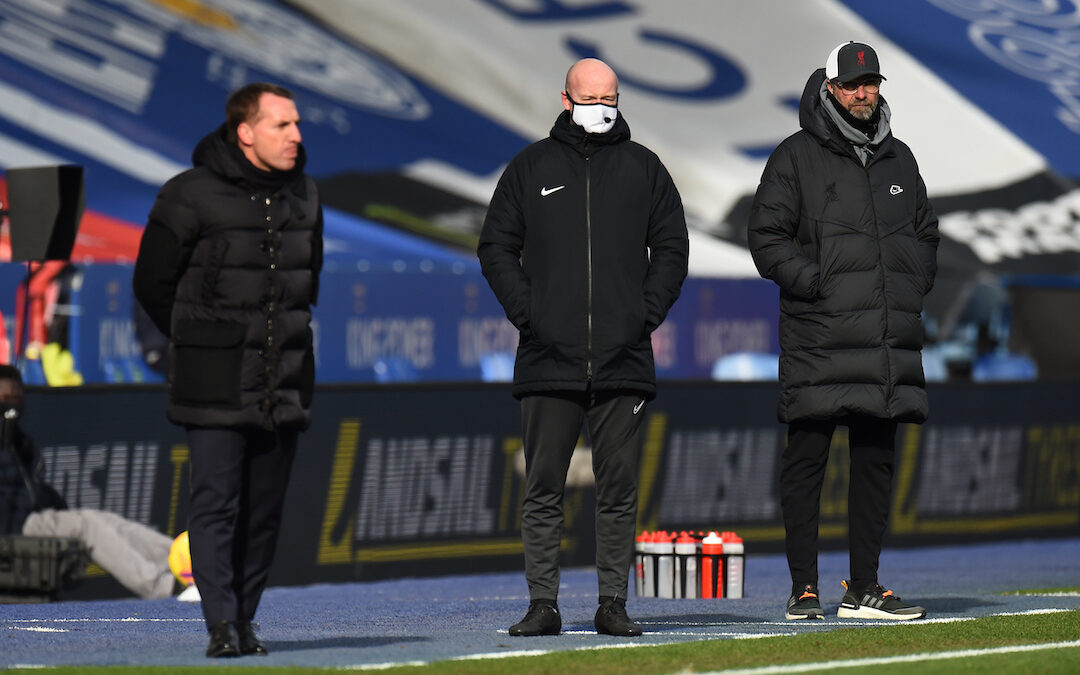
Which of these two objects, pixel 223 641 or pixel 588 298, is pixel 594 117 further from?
pixel 223 641

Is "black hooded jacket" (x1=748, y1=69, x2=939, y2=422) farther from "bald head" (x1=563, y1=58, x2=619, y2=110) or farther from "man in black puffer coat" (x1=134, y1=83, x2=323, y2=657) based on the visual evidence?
"man in black puffer coat" (x1=134, y1=83, x2=323, y2=657)

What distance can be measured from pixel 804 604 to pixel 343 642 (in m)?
1.93

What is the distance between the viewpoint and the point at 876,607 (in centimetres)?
816

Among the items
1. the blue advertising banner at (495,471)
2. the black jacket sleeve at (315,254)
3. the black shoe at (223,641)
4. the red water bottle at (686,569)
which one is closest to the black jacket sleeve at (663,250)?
the black jacket sleeve at (315,254)

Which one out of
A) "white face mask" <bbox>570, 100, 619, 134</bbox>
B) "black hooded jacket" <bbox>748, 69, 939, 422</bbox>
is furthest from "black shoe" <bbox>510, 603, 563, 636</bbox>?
"white face mask" <bbox>570, 100, 619, 134</bbox>

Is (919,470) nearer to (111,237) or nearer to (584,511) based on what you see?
(584,511)

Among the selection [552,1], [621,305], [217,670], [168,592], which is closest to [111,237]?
[168,592]

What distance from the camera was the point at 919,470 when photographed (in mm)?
14234

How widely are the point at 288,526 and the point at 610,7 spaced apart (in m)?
7.22

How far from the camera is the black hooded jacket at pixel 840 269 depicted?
7.98 m

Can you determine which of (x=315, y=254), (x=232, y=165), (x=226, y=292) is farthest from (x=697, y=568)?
(x=232, y=165)

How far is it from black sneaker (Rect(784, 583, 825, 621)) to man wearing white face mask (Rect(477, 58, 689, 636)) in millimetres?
962

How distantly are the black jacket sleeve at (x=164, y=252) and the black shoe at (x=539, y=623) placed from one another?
1.68m

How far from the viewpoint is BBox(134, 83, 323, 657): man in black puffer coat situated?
662 centimetres
